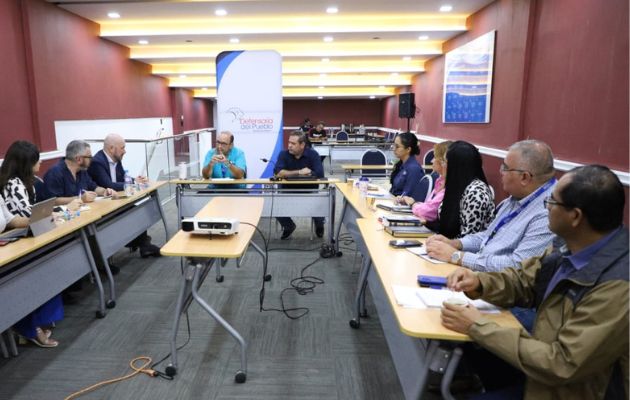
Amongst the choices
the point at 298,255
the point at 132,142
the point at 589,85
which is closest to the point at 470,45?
the point at 589,85

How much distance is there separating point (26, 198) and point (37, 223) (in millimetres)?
406

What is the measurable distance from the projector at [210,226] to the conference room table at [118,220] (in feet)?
3.42

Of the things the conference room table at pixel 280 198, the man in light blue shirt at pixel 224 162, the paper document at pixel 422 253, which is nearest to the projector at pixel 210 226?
the paper document at pixel 422 253

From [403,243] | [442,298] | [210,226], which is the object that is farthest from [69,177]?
[442,298]

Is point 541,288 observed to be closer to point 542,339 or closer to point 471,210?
point 542,339

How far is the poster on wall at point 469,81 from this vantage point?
219 inches

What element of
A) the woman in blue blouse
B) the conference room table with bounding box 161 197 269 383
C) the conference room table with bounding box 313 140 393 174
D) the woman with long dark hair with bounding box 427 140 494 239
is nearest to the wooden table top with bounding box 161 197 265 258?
the conference room table with bounding box 161 197 269 383

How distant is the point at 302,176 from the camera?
4.50m

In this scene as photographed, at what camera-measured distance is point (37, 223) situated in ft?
8.21

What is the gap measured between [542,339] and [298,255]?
321 centimetres

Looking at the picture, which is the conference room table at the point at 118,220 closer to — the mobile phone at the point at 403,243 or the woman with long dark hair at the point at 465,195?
the mobile phone at the point at 403,243

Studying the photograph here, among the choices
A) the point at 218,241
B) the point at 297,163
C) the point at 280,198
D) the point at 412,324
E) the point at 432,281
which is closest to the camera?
the point at 412,324

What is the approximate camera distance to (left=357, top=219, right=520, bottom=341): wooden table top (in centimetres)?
139

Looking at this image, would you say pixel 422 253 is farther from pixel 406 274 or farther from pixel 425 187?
pixel 425 187
